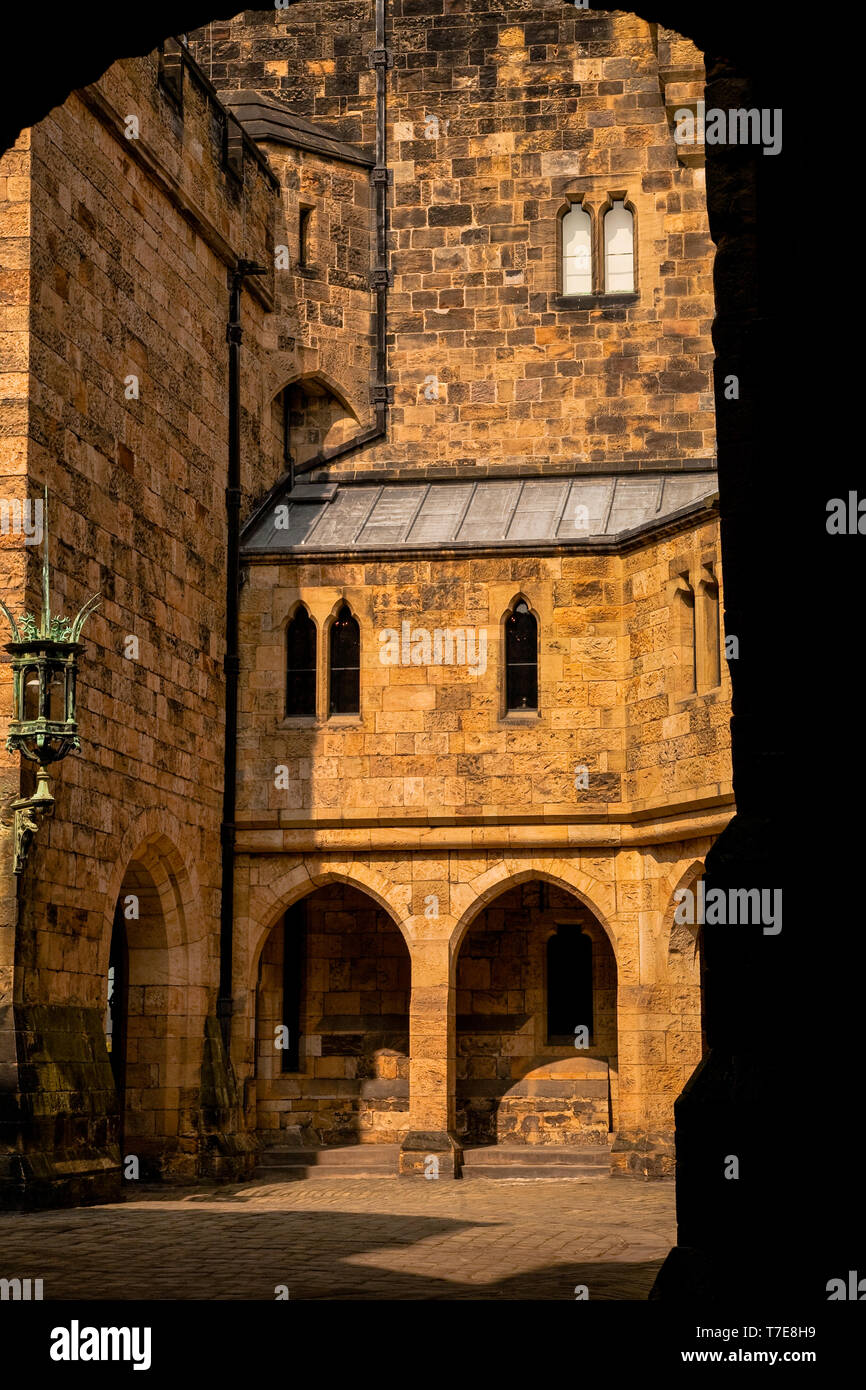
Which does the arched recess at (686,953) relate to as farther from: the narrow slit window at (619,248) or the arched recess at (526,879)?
the narrow slit window at (619,248)

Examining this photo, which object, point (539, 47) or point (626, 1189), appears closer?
point (626, 1189)

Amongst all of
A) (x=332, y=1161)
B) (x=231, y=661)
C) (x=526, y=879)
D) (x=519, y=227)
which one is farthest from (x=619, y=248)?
(x=332, y=1161)

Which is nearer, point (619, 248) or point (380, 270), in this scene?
point (619, 248)

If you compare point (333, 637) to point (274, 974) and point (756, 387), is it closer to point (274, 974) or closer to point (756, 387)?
point (274, 974)

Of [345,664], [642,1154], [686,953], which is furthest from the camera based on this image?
[345,664]

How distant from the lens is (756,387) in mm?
6461

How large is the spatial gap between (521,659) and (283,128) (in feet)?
22.2

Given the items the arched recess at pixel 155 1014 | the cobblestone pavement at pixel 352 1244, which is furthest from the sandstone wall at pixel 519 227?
the cobblestone pavement at pixel 352 1244

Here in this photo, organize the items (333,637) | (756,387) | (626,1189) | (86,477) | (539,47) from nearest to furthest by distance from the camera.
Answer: (756,387) → (86,477) → (626,1189) → (333,637) → (539,47)

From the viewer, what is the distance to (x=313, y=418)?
22.5 m

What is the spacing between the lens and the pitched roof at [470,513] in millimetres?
19734

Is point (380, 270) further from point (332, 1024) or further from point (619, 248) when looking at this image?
point (332, 1024)

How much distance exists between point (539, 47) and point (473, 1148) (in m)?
11.9
